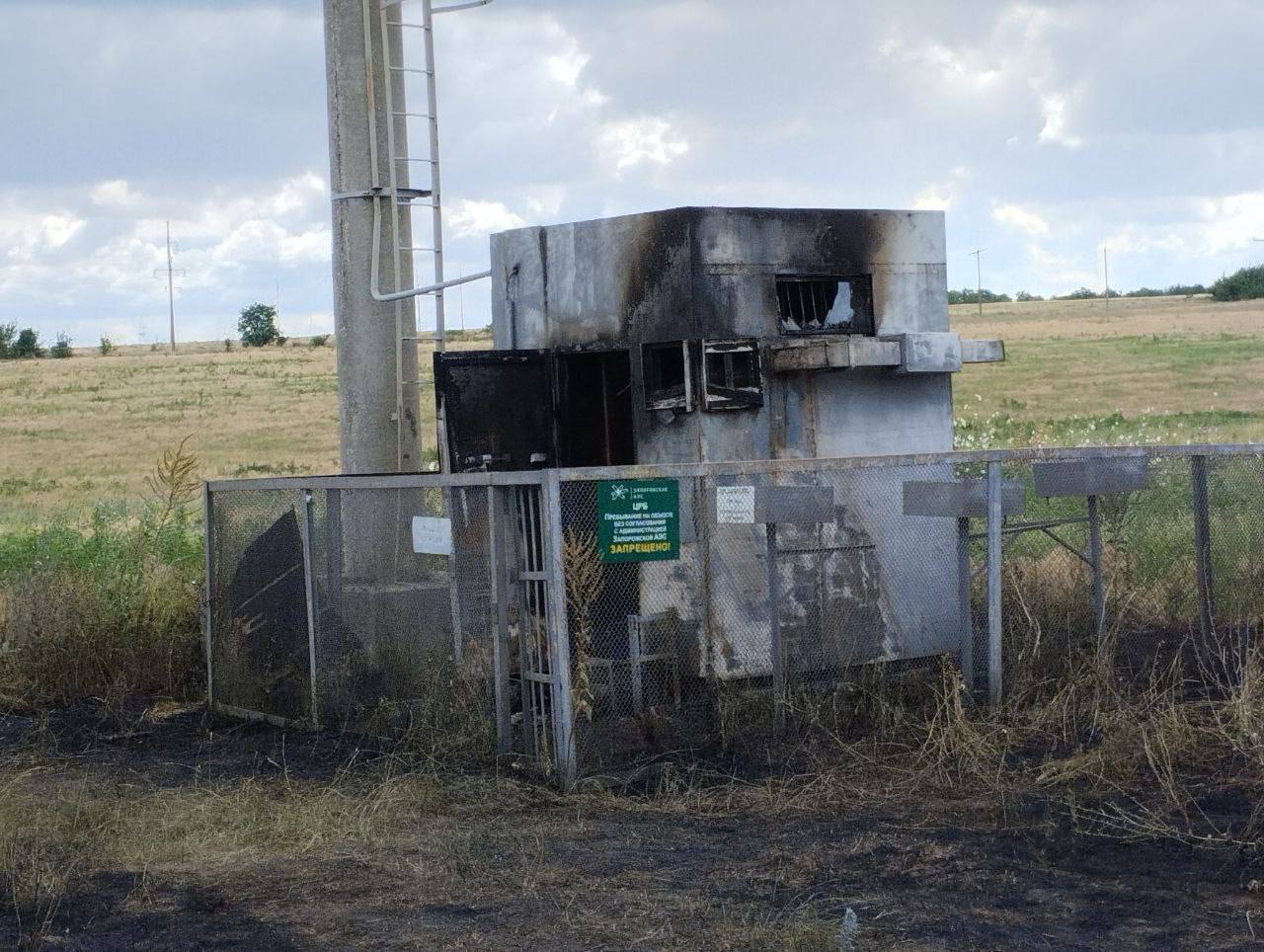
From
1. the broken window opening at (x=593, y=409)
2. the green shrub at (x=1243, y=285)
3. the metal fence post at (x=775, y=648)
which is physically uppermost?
the green shrub at (x=1243, y=285)

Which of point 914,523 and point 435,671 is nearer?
point 435,671

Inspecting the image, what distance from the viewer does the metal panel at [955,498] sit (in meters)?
9.11

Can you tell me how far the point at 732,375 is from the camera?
36.7 feet

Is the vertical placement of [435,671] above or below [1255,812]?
above

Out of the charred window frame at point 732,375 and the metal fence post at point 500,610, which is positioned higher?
the charred window frame at point 732,375

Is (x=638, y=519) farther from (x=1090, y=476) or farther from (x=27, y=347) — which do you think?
(x=27, y=347)

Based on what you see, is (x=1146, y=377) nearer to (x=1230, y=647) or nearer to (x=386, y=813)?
(x=1230, y=647)

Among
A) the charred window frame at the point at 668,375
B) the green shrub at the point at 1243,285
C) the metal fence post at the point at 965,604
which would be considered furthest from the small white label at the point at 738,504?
the green shrub at the point at 1243,285

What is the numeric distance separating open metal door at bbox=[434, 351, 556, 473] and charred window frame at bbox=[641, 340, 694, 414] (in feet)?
2.87

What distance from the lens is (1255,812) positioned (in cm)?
685

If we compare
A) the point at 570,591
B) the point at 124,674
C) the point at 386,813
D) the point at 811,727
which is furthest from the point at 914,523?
the point at 124,674

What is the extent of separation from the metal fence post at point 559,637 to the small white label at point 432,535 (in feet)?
2.93

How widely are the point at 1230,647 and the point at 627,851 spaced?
5.09 m

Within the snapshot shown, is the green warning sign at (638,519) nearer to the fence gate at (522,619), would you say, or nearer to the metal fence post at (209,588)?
the fence gate at (522,619)
